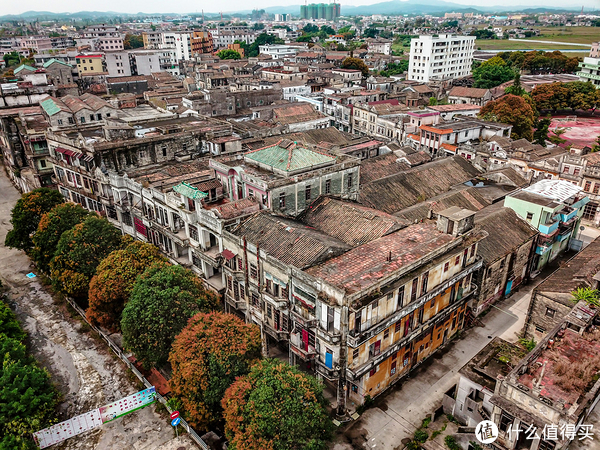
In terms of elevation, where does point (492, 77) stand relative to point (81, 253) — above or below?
above

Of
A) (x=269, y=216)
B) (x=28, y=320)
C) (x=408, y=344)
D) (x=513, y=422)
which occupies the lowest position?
(x=28, y=320)

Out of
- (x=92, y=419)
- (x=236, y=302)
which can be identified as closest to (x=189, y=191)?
(x=236, y=302)

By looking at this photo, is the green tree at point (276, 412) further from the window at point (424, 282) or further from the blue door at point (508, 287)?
the blue door at point (508, 287)

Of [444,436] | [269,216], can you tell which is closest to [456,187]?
[269,216]

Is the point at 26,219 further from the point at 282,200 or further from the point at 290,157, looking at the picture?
the point at 290,157

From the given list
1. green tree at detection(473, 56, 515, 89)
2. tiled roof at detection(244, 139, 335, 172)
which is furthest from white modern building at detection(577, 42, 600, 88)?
tiled roof at detection(244, 139, 335, 172)

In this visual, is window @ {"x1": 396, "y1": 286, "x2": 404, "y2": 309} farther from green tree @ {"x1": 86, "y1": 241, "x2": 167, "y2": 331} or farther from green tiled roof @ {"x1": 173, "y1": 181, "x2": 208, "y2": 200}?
green tree @ {"x1": 86, "y1": 241, "x2": 167, "y2": 331}

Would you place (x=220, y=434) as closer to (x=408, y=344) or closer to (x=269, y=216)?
(x=408, y=344)
